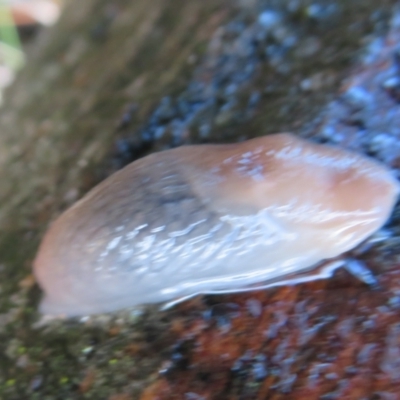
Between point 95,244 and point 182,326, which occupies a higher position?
point 95,244

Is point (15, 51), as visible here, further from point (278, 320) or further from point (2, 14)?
point (278, 320)

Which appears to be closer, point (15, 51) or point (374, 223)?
point (374, 223)

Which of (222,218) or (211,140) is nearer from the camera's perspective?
(222,218)

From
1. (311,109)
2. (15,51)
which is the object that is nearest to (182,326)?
(311,109)
